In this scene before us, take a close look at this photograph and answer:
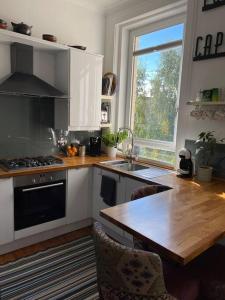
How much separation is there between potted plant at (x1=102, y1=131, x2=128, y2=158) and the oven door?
863 mm

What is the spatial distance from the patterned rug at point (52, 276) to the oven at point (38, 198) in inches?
13.3

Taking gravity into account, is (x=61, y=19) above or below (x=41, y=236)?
above

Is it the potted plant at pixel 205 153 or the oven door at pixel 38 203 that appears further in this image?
the oven door at pixel 38 203

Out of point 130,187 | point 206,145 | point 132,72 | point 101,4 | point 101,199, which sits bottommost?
point 101,199

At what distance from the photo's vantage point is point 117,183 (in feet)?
8.22

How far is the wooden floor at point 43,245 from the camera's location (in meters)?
2.31

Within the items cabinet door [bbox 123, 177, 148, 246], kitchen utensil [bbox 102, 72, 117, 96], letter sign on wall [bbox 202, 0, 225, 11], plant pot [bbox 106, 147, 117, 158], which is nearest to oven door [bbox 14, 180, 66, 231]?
cabinet door [bbox 123, 177, 148, 246]

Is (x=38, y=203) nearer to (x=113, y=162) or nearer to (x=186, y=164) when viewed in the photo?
(x=113, y=162)

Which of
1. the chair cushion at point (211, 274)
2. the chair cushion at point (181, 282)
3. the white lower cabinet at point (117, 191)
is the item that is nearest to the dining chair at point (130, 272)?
the chair cushion at point (181, 282)

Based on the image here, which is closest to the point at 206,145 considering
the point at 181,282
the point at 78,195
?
the point at 181,282

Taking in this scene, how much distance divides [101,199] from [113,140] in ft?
2.67

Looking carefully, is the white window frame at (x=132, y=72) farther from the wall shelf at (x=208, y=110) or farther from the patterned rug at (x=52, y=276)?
the patterned rug at (x=52, y=276)

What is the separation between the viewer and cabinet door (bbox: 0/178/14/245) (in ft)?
7.14

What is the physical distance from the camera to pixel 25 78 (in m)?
2.47
